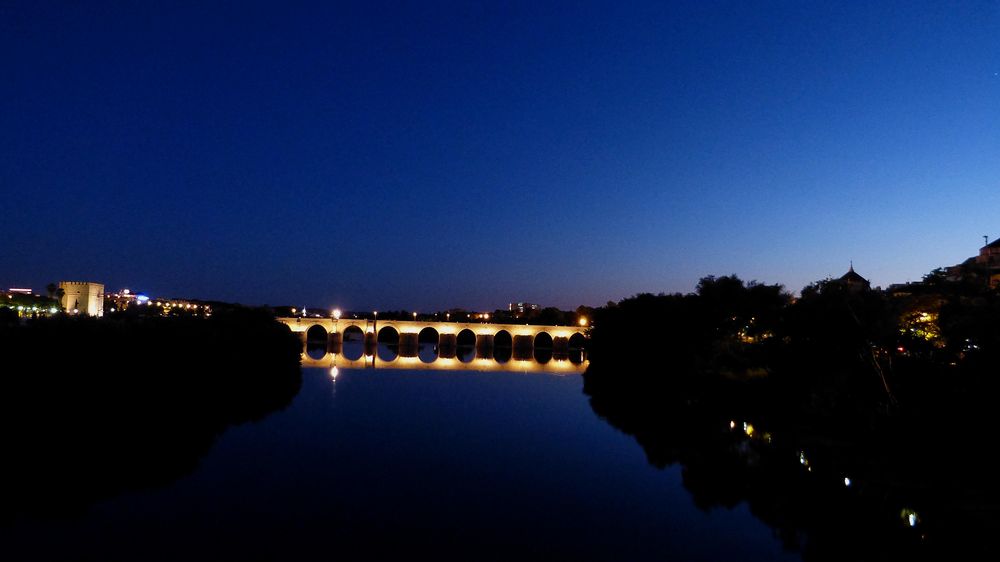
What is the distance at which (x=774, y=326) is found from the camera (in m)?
32.5

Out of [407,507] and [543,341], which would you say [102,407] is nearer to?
[407,507]

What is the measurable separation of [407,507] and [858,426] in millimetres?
16352

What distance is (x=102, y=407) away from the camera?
2412 centimetres

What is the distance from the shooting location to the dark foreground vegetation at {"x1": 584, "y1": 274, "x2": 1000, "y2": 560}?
51.2ft

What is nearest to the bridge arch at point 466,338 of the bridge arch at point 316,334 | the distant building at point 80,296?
the bridge arch at point 316,334

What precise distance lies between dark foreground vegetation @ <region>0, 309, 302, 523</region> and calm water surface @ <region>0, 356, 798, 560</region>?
134 centimetres

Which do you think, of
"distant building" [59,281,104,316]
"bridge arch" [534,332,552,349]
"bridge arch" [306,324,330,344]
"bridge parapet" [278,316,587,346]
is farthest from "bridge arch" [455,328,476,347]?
"distant building" [59,281,104,316]

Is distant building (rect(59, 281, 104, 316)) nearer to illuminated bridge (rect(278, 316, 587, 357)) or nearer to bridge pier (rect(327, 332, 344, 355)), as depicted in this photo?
illuminated bridge (rect(278, 316, 587, 357))

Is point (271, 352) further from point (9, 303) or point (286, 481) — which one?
point (9, 303)

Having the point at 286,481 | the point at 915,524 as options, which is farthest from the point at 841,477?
the point at 286,481

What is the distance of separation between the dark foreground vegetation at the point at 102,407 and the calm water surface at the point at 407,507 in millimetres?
Answer: 1343

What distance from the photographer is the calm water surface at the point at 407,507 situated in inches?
544

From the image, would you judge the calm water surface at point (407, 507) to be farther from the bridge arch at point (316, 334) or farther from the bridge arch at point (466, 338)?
the bridge arch at point (466, 338)

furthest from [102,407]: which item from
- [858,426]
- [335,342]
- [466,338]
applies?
[466,338]
